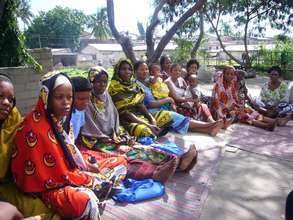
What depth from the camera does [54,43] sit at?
46.0 metres

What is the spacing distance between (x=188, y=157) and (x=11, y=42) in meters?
3.76

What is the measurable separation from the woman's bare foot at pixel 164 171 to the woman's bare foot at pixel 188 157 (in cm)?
31

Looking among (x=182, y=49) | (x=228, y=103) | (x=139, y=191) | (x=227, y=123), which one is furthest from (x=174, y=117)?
(x=182, y=49)

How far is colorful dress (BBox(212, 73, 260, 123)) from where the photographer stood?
632 cm

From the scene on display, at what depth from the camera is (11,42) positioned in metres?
5.63

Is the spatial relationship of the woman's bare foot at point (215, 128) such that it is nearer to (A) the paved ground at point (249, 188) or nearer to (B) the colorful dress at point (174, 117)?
(B) the colorful dress at point (174, 117)

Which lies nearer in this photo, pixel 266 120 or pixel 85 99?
pixel 85 99

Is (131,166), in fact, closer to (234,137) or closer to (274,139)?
(234,137)

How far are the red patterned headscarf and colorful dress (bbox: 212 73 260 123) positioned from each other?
4299 mm

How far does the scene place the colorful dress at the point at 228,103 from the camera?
20.7 feet

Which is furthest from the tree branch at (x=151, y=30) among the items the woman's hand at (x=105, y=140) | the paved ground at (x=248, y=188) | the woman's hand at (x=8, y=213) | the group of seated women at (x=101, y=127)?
the woman's hand at (x=8, y=213)

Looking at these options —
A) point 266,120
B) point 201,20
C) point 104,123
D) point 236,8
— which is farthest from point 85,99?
point 236,8

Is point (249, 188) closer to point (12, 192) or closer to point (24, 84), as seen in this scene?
point (12, 192)

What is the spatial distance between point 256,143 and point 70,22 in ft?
151
